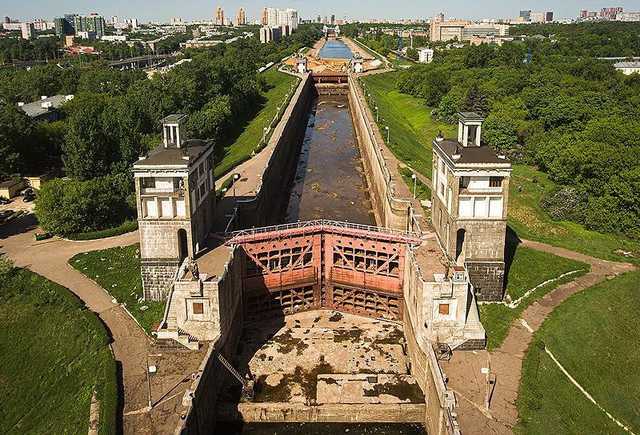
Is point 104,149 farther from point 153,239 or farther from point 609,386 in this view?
point 609,386

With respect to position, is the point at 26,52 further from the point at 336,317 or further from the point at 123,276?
the point at 336,317

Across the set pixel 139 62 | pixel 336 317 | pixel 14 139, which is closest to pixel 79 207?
pixel 14 139

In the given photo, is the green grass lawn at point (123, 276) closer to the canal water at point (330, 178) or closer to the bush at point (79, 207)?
the bush at point (79, 207)

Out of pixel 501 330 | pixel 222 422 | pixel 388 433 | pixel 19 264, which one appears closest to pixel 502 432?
pixel 388 433

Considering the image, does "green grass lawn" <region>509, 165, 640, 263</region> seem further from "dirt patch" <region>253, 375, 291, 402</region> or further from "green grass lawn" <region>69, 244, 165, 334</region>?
"green grass lawn" <region>69, 244, 165, 334</region>

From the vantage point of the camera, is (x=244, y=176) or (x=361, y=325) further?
(x=244, y=176)

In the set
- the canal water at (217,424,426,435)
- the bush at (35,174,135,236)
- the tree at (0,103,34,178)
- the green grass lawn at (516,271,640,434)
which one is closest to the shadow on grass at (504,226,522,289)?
the green grass lawn at (516,271,640,434)
